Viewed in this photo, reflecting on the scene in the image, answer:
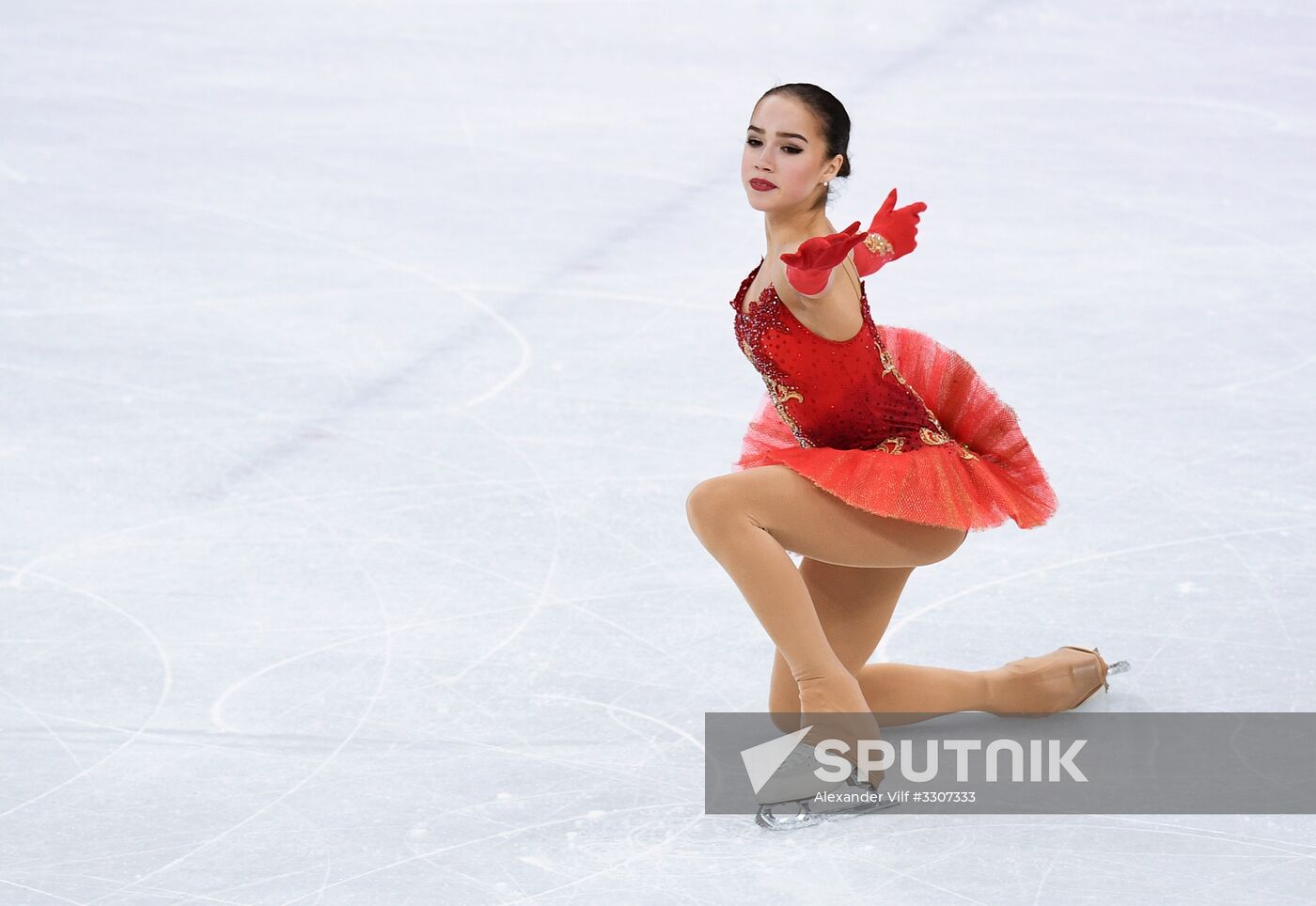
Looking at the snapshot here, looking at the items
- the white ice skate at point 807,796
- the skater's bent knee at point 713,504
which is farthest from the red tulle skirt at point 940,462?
the white ice skate at point 807,796

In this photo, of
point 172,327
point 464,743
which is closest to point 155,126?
point 172,327

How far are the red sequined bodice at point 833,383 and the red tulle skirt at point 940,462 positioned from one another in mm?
31

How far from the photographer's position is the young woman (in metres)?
2.41

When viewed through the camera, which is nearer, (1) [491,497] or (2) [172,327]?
(1) [491,497]

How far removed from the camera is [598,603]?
3.13 m

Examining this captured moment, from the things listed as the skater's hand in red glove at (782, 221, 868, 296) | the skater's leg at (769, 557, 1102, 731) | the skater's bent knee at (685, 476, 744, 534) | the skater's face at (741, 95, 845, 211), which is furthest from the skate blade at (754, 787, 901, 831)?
the skater's face at (741, 95, 845, 211)

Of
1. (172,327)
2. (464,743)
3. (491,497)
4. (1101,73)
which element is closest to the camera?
(464,743)

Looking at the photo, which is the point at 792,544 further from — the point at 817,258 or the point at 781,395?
the point at 817,258

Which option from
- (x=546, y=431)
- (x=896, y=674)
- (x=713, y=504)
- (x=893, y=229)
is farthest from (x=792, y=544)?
(x=546, y=431)

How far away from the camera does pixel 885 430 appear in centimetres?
252

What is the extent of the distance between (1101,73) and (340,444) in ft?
13.4

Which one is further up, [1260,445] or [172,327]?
[172,327]

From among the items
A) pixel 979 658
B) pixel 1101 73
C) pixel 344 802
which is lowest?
pixel 344 802

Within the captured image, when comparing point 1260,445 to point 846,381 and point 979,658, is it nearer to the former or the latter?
point 979,658
